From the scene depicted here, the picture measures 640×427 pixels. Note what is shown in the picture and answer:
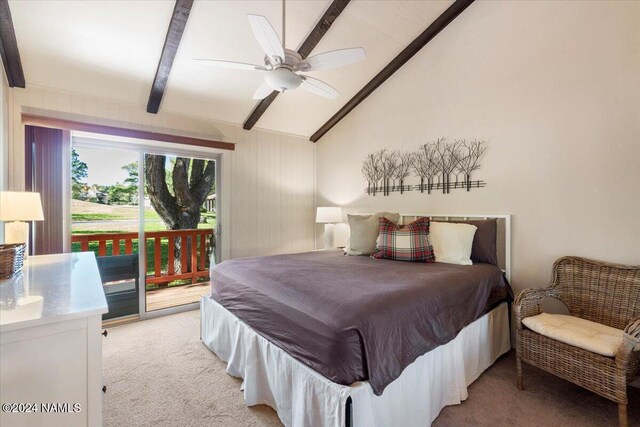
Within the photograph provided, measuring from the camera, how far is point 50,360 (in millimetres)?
994

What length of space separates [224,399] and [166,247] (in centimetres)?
268

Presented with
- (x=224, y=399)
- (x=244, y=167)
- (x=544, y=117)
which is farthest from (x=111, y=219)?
(x=544, y=117)

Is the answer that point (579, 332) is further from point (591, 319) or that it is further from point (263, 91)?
point (263, 91)

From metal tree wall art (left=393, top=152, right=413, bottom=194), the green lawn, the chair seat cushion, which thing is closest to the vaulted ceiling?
metal tree wall art (left=393, top=152, right=413, bottom=194)

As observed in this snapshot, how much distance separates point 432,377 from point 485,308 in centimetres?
90

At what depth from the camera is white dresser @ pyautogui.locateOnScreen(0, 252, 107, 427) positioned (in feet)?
3.08

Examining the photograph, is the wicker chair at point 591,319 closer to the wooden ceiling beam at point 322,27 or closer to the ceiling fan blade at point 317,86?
the ceiling fan blade at point 317,86

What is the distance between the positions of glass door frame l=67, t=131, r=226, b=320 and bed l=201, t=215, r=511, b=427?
1.44 meters

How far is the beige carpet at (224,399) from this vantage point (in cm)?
185

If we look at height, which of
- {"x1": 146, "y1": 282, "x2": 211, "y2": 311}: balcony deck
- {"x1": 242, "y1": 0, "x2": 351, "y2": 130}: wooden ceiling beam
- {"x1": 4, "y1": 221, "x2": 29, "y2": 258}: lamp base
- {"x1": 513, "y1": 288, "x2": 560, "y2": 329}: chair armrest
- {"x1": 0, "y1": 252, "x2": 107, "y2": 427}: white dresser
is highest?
{"x1": 242, "y1": 0, "x2": 351, "y2": 130}: wooden ceiling beam

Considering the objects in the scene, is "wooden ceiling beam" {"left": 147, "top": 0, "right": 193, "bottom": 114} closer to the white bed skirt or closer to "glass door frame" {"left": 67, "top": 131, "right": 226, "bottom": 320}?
"glass door frame" {"left": 67, "top": 131, "right": 226, "bottom": 320}

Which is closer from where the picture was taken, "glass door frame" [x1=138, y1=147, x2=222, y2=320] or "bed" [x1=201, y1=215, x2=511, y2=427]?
"bed" [x1=201, y1=215, x2=511, y2=427]

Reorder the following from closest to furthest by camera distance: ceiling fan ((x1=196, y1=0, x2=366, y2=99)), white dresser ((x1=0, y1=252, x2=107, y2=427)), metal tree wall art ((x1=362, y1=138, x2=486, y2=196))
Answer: white dresser ((x1=0, y1=252, x2=107, y2=427)) < ceiling fan ((x1=196, y1=0, x2=366, y2=99)) < metal tree wall art ((x1=362, y1=138, x2=486, y2=196))

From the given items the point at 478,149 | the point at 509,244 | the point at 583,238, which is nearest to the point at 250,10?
the point at 478,149
